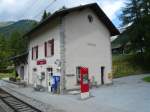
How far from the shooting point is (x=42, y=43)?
30.7 meters

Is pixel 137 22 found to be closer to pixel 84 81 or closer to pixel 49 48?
pixel 49 48

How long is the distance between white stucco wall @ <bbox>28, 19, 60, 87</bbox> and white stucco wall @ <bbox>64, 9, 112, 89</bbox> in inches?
46.3

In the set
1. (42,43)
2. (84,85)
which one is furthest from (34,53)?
(84,85)

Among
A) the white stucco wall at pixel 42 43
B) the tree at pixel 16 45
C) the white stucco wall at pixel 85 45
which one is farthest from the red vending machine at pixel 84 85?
the tree at pixel 16 45

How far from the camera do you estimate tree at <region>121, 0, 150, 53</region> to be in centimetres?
4662

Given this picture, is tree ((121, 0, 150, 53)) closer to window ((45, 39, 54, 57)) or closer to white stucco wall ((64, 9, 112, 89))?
white stucco wall ((64, 9, 112, 89))

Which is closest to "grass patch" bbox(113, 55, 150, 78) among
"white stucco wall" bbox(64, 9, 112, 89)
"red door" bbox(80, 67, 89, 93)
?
"white stucco wall" bbox(64, 9, 112, 89)

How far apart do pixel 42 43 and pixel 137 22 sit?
2314 cm

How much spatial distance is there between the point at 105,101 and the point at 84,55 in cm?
971

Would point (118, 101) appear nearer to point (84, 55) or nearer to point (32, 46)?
point (84, 55)

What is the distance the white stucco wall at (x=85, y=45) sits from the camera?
26.0 meters

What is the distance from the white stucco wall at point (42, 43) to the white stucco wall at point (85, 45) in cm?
118

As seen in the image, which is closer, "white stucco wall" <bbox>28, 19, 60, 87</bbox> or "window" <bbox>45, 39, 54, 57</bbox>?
"white stucco wall" <bbox>28, 19, 60, 87</bbox>

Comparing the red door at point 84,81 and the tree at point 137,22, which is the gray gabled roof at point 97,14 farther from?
the tree at point 137,22
